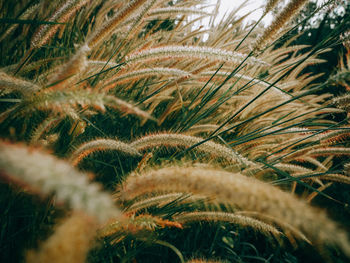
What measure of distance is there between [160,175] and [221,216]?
0.57 m

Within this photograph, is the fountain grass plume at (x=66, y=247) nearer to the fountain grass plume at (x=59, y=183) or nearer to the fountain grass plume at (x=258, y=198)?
the fountain grass plume at (x=59, y=183)

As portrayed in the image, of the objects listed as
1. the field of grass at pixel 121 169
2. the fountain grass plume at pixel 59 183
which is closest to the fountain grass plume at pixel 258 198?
the field of grass at pixel 121 169

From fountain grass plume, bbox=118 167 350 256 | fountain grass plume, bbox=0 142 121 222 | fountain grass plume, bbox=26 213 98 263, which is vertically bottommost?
fountain grass plume, bbox=26 213 98 263

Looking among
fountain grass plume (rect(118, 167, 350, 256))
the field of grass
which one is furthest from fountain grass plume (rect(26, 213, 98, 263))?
fountain grass plume (rect(118, 167, 350, 256))

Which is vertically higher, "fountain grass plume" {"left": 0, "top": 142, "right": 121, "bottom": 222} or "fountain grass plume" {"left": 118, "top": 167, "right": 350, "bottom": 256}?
"fountain grass plume" {"left": 118, "top": 167, "right": 350, "bottom": 256}

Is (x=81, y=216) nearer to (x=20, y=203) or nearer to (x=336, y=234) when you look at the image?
(x=336, y=234)

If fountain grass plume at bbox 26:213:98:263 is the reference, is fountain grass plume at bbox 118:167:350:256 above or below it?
above

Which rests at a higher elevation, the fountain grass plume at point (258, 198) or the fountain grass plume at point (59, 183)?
the fountain grass plume at point (258, 198)

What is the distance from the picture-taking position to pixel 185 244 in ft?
4.08

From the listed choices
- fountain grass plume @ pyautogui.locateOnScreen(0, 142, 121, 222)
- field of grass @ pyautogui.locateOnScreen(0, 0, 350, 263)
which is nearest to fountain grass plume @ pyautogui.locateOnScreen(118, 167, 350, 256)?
field of grass @ pyautogui.locateOnScreen(0, 0, 350, 263)

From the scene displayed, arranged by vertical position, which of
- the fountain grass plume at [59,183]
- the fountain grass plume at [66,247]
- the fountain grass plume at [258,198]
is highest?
the fountain grass plume at [258,198]

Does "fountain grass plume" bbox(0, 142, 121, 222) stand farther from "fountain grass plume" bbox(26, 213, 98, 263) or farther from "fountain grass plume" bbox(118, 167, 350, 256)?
"fountain grass plume" bbox(118, 167, 350, 256)

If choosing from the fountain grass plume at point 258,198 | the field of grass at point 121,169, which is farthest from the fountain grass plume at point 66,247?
the fountain grass plume at point 258,198

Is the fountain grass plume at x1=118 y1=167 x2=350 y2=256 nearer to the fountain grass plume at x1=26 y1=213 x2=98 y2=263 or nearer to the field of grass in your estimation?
the field of grass
